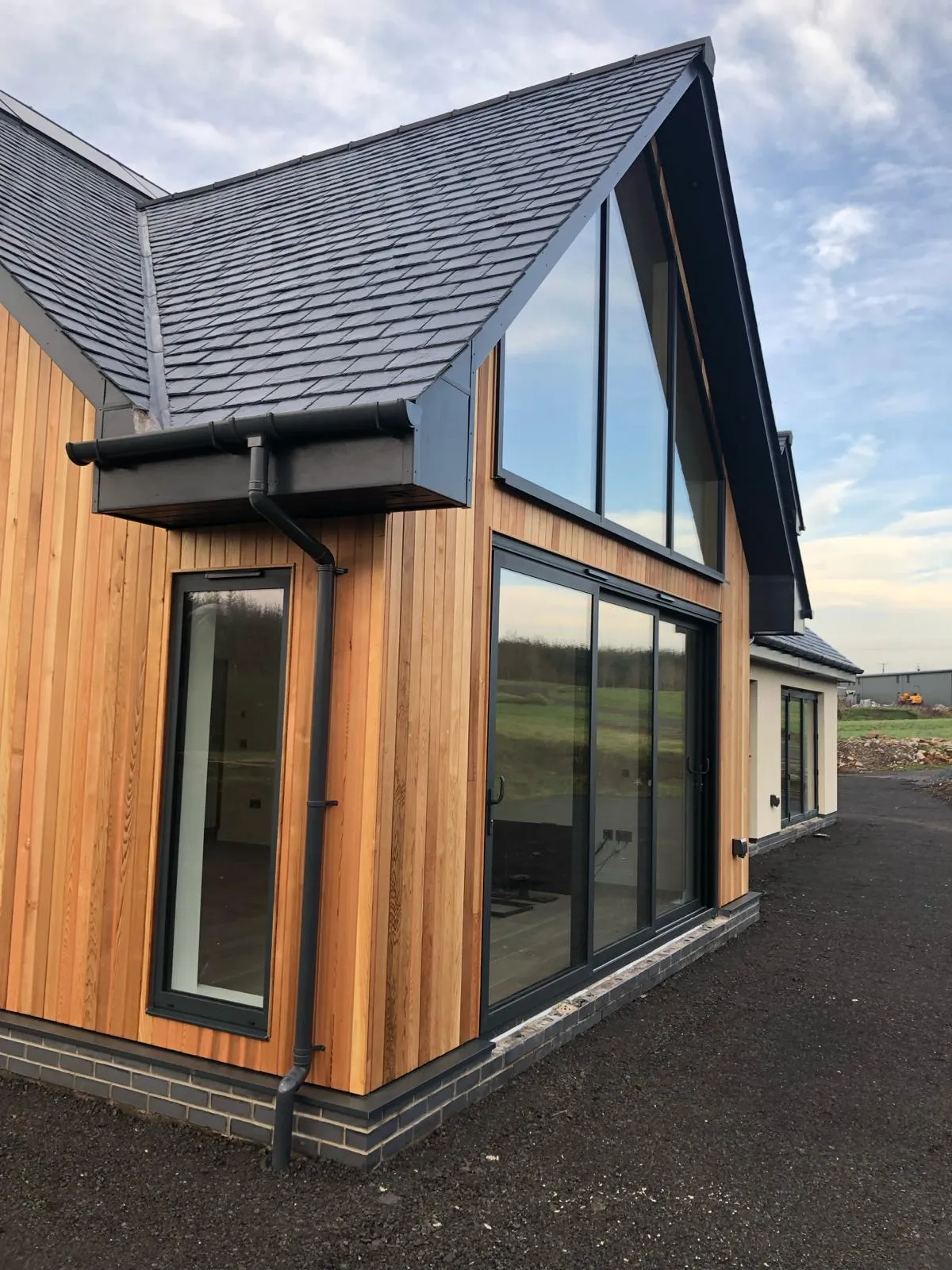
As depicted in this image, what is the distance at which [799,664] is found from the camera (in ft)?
44.0

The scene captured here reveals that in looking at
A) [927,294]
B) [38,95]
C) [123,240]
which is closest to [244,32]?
[123,240]

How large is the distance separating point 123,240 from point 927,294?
1672 cm

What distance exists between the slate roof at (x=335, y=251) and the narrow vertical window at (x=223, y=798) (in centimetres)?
88

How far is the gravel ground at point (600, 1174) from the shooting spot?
3006 millimetres

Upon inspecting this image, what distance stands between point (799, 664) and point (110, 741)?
1117 cm

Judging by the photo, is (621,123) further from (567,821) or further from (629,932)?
(629,932)

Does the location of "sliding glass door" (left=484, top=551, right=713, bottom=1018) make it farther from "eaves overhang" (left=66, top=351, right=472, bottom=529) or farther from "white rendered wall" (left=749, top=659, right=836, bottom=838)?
"white rendered wall" (left=749, top=659, right=836, bottom=838)

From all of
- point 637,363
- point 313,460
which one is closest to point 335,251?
point 637,363

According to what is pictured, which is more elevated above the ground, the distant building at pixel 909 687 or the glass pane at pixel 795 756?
the distant building at pixel 909 687

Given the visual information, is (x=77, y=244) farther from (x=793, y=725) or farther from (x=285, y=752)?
(x=793, y=725)

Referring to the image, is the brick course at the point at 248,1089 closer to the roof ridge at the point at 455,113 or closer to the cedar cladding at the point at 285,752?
the cedar cladding at the point at 285,752

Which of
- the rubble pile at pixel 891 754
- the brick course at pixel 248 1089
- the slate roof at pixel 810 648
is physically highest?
the slate roof at pixel 810 648

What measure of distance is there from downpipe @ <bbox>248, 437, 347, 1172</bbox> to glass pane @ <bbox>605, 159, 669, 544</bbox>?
8.73 feet

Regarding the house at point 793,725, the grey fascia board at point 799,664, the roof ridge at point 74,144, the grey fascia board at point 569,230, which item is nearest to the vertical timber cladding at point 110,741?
the grey fascia board at point 569,230
